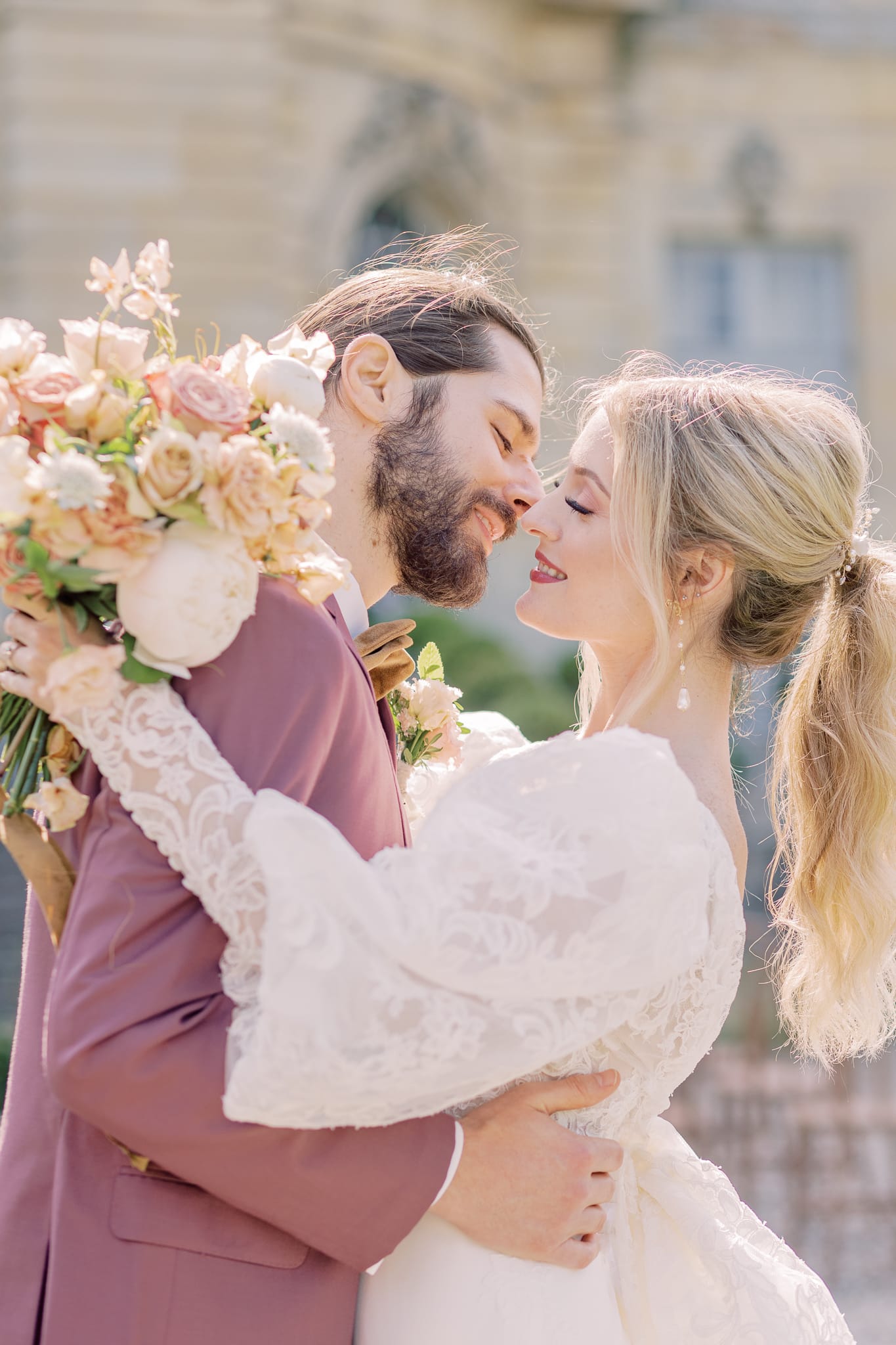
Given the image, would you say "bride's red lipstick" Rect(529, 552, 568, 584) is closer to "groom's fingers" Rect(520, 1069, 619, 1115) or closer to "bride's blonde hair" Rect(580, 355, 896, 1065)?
"bride's blonde hair" Rect(580, 355, 896, 1065)

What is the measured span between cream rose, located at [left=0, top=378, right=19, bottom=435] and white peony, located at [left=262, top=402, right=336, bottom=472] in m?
0.35

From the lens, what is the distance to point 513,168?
1245 centimetres

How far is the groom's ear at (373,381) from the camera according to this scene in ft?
9.57

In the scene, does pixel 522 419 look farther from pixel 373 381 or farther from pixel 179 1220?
pixel 179 1220

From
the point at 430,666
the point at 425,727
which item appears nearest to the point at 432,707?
the point at 425,727

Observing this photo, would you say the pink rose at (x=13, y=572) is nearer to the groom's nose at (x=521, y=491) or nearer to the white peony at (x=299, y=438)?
the white peony at (x=299, y=438)

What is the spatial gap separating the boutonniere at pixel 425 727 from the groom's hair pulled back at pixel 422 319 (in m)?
0.61

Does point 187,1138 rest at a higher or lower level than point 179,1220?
higher

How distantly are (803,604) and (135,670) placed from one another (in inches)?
55.6

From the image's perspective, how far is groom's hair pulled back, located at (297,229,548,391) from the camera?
2.99m

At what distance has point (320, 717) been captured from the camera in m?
2.11

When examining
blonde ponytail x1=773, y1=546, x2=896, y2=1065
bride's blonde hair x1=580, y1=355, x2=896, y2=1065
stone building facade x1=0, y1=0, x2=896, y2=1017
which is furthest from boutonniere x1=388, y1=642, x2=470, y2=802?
stone building facade x1=0, y1=0, x2=896, y2=1017

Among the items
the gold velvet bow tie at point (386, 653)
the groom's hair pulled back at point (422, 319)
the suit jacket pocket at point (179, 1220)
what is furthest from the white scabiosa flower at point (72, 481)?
the groom's hair pulled back at point (422, 319)

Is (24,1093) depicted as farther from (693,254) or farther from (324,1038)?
(693,254)
